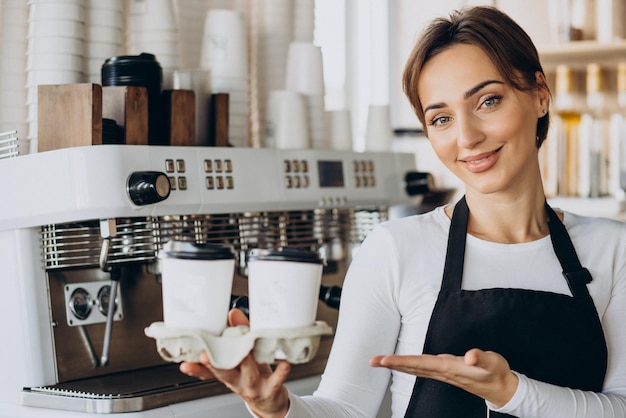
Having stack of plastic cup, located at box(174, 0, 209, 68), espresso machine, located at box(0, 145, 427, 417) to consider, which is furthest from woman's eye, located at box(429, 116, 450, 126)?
stack of plastic cup, located at box(174, 0, 209, 68)

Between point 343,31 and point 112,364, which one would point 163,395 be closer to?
point 112,364

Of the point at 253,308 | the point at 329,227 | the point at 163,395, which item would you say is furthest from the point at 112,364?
the point at 253,308

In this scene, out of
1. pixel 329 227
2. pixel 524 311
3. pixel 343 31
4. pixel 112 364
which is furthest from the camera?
pixel 343 31

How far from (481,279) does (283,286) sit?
0.60m

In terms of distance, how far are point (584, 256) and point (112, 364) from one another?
94 centimetres

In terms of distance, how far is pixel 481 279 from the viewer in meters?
1.47

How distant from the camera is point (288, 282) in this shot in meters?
0.95

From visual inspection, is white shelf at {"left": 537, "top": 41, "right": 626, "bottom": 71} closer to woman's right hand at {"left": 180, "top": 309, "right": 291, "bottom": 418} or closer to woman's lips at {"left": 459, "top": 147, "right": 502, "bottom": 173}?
woman's lips at {"left": 459, "top": 147, "right": 502, "bottom": 173}

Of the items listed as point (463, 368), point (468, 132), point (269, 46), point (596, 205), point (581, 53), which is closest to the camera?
point (463, 368)

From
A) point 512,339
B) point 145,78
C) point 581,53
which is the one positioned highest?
point 581,53

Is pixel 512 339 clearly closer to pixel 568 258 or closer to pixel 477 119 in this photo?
pixel 568 258

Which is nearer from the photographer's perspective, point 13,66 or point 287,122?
point 13,66

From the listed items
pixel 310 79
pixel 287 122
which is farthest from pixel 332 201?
pixel 310 79

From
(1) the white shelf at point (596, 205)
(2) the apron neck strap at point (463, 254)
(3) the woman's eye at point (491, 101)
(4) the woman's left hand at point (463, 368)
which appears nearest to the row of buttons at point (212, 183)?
(2) the apron neck strap at point (463, 254)
